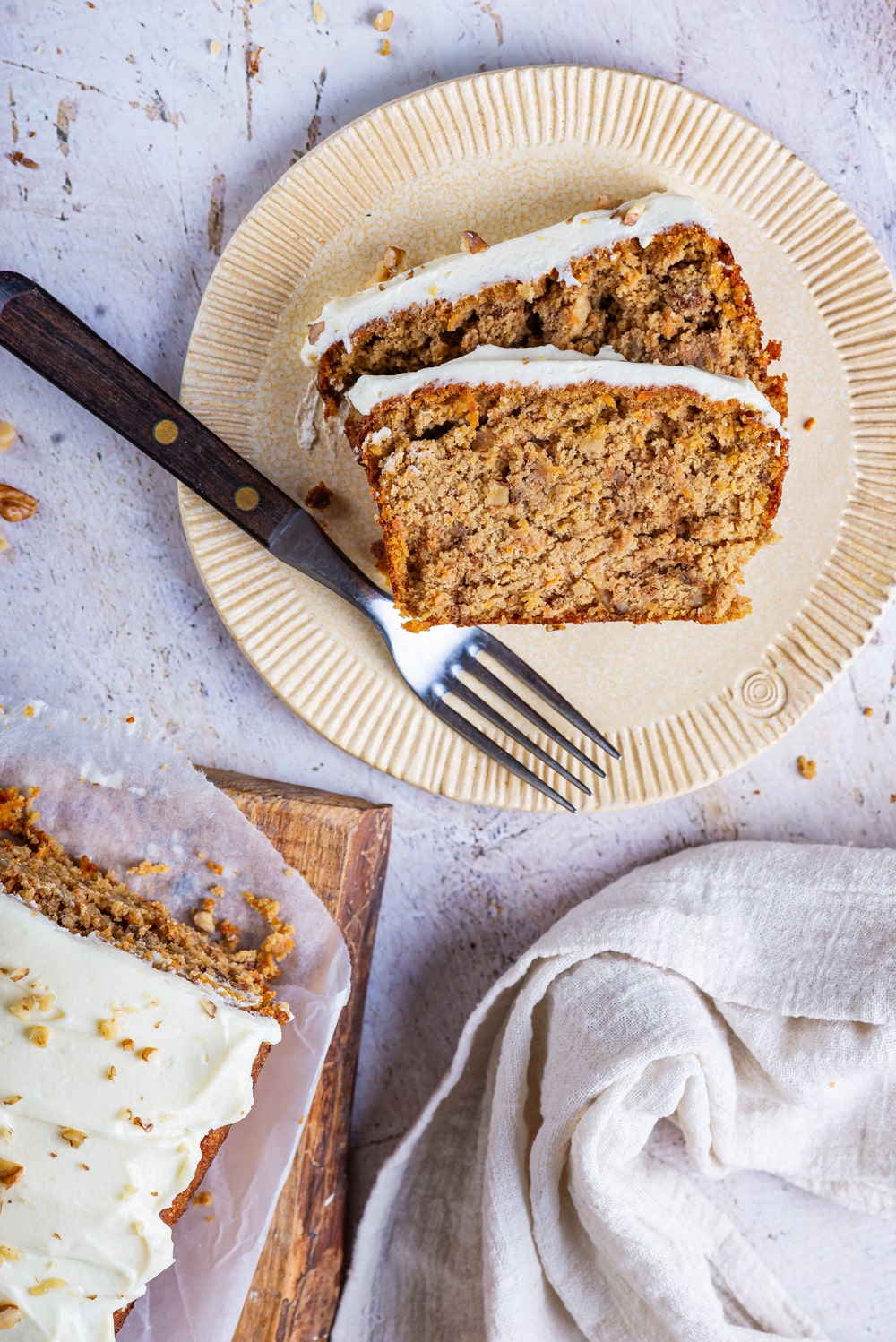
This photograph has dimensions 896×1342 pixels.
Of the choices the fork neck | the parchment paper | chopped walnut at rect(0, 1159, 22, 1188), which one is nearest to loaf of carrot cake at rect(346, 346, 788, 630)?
the fork neck

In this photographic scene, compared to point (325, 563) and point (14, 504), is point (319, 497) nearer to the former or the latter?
point (325, 563)

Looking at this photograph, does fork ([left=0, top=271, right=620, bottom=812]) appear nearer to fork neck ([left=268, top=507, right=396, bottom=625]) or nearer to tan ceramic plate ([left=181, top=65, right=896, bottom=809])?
fork neck ([left=268, top=507, right=396, bottom=625])

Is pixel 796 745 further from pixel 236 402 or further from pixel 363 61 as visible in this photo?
pixel 363 61

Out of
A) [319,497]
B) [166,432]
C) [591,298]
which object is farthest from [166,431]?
[591,298]

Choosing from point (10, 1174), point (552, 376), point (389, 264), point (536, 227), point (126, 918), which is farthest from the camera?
point (536, 227)

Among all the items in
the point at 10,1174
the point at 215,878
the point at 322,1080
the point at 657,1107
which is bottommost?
the point at 10,1174
